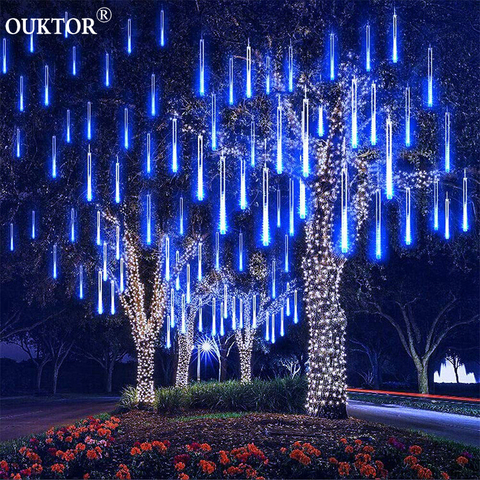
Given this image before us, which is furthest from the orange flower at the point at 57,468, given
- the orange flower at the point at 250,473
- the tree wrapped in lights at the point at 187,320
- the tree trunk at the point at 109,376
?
the tree trunk at the point at 109,376

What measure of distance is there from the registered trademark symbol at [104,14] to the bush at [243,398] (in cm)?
900

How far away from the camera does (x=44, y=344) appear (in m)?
53.8

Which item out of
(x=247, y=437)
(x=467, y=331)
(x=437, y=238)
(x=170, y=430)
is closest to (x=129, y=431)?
(x=170, y=430)

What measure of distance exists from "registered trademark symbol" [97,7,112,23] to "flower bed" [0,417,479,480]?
27.8 feet

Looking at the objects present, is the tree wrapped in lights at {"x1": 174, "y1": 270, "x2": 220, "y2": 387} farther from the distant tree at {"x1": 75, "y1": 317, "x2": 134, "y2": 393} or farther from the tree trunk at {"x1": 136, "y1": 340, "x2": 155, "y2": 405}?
the distant tree at {"x1": 75, "y1": 317, "x2": 134, "y2": 393}

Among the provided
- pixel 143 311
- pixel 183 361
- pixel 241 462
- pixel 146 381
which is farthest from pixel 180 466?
pixel 183 361

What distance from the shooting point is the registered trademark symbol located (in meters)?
15.2

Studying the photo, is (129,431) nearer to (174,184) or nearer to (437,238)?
(174,184)

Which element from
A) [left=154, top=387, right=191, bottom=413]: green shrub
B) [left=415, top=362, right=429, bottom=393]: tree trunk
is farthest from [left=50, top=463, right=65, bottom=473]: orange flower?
[left=415, top=362, right=429, bottom=393]: tree trunk

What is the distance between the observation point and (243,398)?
18.1 metres

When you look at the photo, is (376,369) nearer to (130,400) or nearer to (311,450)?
(130,400)

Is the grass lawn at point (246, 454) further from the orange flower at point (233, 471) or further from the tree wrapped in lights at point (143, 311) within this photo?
the tree wrapped in lights at point (143, 311)

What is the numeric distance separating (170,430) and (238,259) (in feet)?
45.2

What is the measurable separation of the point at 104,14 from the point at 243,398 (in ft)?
30.8
